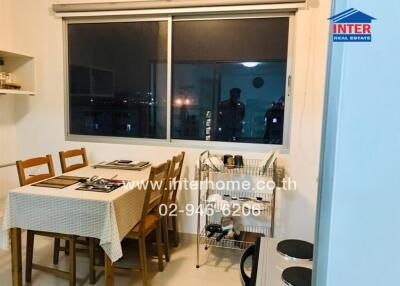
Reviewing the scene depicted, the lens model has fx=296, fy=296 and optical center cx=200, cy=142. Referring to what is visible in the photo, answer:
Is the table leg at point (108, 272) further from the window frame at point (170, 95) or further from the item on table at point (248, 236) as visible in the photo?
the window frame at point (170, 95)

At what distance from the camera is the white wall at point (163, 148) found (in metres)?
2.61

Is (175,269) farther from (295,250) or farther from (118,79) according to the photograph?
(118,79)

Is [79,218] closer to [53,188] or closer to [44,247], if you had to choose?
[53,188]

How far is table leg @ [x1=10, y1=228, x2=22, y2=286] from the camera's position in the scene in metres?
1.99

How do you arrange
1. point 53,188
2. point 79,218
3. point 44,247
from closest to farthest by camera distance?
point 79,218
point 53,188
point 44,247

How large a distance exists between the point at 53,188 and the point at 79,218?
33 centimetres

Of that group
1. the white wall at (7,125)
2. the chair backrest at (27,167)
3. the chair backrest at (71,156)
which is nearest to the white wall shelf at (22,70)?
the white wall at (7,125)

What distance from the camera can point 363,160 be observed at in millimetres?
507

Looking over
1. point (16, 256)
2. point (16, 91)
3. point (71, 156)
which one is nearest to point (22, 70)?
point (16, 91)

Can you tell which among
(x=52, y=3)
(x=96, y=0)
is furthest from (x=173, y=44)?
(x=52, y=3)

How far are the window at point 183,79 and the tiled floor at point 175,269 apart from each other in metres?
1.11

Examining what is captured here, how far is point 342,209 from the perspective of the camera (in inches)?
20.7

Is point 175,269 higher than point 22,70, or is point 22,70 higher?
point 22,70

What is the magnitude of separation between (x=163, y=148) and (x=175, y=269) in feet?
3.78
